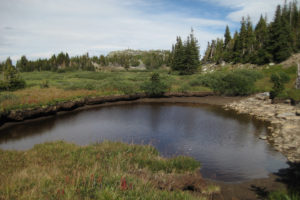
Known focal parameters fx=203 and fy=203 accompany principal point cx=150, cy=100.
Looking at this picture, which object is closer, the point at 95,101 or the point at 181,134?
the point at 181,134

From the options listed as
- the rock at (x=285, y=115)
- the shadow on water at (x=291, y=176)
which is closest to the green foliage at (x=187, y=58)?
the rock at (x=285, y=115)

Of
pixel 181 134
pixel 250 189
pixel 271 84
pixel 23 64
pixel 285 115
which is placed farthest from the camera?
pixel 23 64

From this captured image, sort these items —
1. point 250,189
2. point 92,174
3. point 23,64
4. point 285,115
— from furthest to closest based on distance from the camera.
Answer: point 23,64 → point 285,115 → point 250,189 → point 92,174

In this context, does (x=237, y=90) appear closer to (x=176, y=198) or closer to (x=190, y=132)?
(x=190, y=132)

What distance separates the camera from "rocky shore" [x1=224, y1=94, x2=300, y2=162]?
52.5ft

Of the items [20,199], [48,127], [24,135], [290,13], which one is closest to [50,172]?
[20,199]

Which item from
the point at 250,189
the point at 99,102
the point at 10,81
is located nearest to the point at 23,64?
the point at 10,81

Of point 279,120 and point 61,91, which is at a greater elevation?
point 61,91

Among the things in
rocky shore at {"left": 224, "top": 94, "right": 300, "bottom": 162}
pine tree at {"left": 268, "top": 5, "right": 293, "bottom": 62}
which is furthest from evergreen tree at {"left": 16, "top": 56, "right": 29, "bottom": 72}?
pine tree at {"left": 268, "top": 5, "right": 293, "bottom": 62}

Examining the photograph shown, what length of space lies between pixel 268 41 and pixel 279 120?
4125cm

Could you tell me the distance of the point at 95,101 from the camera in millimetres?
35969

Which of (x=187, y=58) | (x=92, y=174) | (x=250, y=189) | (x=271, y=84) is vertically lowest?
(x=250, y=189)

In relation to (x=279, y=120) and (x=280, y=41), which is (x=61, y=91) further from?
(x=280, y=41)

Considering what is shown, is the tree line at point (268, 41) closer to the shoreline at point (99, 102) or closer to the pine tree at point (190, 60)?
the pine tree at point (190, 60)
